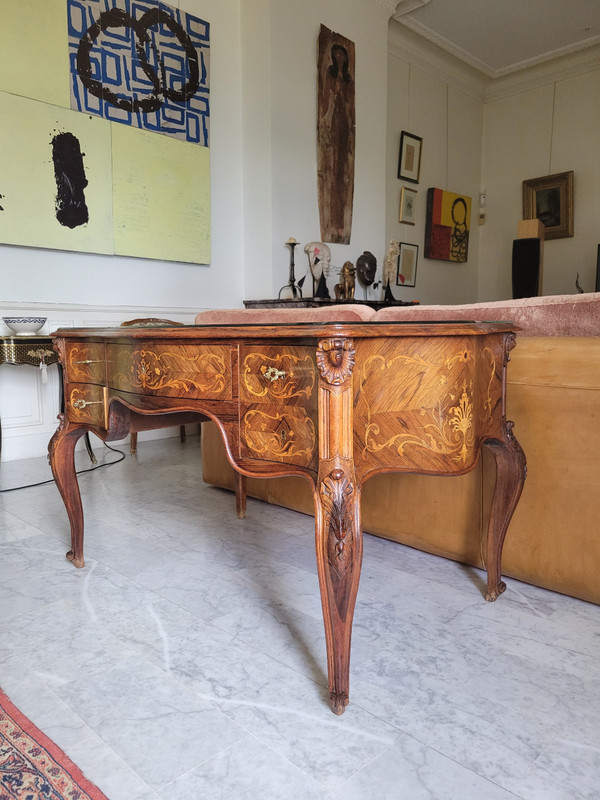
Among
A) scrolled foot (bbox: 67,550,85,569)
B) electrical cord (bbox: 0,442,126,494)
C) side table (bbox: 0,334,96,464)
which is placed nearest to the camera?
scrolled foot (bbox: 67,550,85,569)

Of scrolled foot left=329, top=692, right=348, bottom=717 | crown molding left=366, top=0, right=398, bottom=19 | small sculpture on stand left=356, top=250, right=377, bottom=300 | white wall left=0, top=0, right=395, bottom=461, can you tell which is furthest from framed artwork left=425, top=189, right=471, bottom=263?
scrolled foot left=329, top=692, right=348, bottom=717

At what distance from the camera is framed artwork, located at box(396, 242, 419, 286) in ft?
20.8

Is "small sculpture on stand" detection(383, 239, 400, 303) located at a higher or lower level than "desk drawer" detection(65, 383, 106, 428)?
higher

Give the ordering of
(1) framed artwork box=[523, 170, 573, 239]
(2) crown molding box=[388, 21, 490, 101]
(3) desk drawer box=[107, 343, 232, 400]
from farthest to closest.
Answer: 1. (1) framed artwork box=[523, 170, 573, 239]
2. (2) crown molding box=[388, 21, 490, 101]
3. (3) desk drawer box=[107, 343, 232, 400]

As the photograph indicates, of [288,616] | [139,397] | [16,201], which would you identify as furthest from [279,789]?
[16,201]

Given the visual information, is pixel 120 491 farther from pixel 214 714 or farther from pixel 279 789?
pixel 279 789

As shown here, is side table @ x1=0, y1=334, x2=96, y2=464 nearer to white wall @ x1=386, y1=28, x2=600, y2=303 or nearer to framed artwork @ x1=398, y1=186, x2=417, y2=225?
white wall @ x1=386, y1=28, x2=600, y2=303

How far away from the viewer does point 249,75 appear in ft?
15.1

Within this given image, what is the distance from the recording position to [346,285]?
4840 millimetres

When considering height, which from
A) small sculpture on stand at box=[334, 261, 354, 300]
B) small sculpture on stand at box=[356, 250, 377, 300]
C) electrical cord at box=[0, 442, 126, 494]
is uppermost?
small sculpture on stand at box=[356, 250, 377, 300]

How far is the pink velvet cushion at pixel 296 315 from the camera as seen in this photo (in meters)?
1.75

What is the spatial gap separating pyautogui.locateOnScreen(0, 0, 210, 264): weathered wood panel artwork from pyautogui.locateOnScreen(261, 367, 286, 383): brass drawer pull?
2826 mm

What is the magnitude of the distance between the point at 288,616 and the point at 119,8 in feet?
13.5

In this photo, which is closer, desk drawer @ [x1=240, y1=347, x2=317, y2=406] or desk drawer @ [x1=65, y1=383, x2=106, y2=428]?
desk drawer @ [x1=240, y1=347, x2=317, y2=406]
